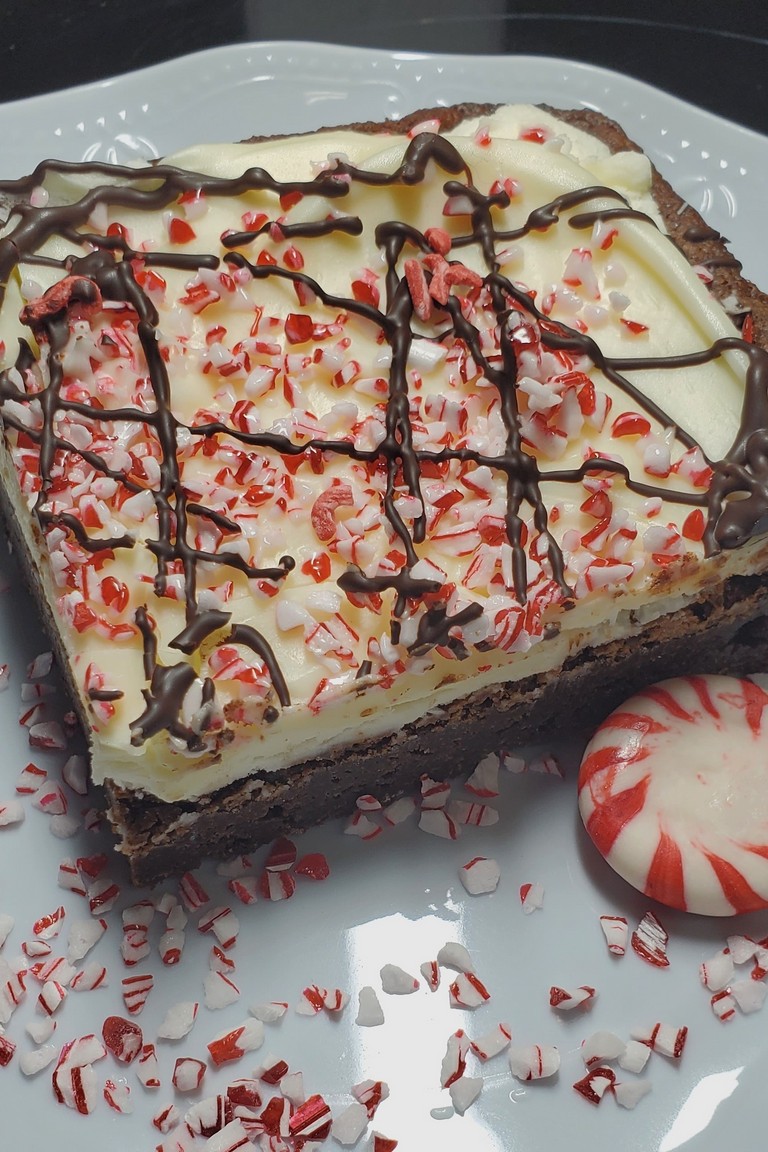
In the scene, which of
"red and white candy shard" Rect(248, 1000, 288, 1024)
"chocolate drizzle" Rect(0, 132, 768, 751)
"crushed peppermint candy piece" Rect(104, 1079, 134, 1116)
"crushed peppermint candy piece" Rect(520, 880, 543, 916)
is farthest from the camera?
"crushed peppermint candy piece" Rect(520, 880, 543, 916)

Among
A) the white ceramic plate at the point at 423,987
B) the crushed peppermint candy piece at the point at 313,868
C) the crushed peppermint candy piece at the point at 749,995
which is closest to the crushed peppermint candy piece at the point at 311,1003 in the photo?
the white ceramic plate at the point at 423,987

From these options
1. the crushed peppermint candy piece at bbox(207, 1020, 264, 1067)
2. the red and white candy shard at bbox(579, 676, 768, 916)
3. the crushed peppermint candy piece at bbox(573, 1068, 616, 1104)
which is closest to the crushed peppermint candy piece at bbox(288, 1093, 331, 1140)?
the crushed peppermint candy piece at bbox(207, 1020, 264, 1067)

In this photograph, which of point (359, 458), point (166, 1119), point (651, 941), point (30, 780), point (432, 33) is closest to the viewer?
point (166, 1119)

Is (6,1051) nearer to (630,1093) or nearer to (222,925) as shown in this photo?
(222,925)

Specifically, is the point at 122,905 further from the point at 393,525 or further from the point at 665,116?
the point at 665,116

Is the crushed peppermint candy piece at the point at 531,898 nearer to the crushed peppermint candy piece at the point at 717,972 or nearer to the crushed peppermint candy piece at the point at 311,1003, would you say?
the crushed peppermint candy piece at the point at 717,972

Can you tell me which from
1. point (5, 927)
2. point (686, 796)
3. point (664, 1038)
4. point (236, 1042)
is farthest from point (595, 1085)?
point (5, 927)

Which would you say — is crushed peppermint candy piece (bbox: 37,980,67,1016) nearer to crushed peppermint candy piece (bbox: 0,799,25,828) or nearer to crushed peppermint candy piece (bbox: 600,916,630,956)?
crushed peppermint candy piece (bbox: 0,799,25,828)
